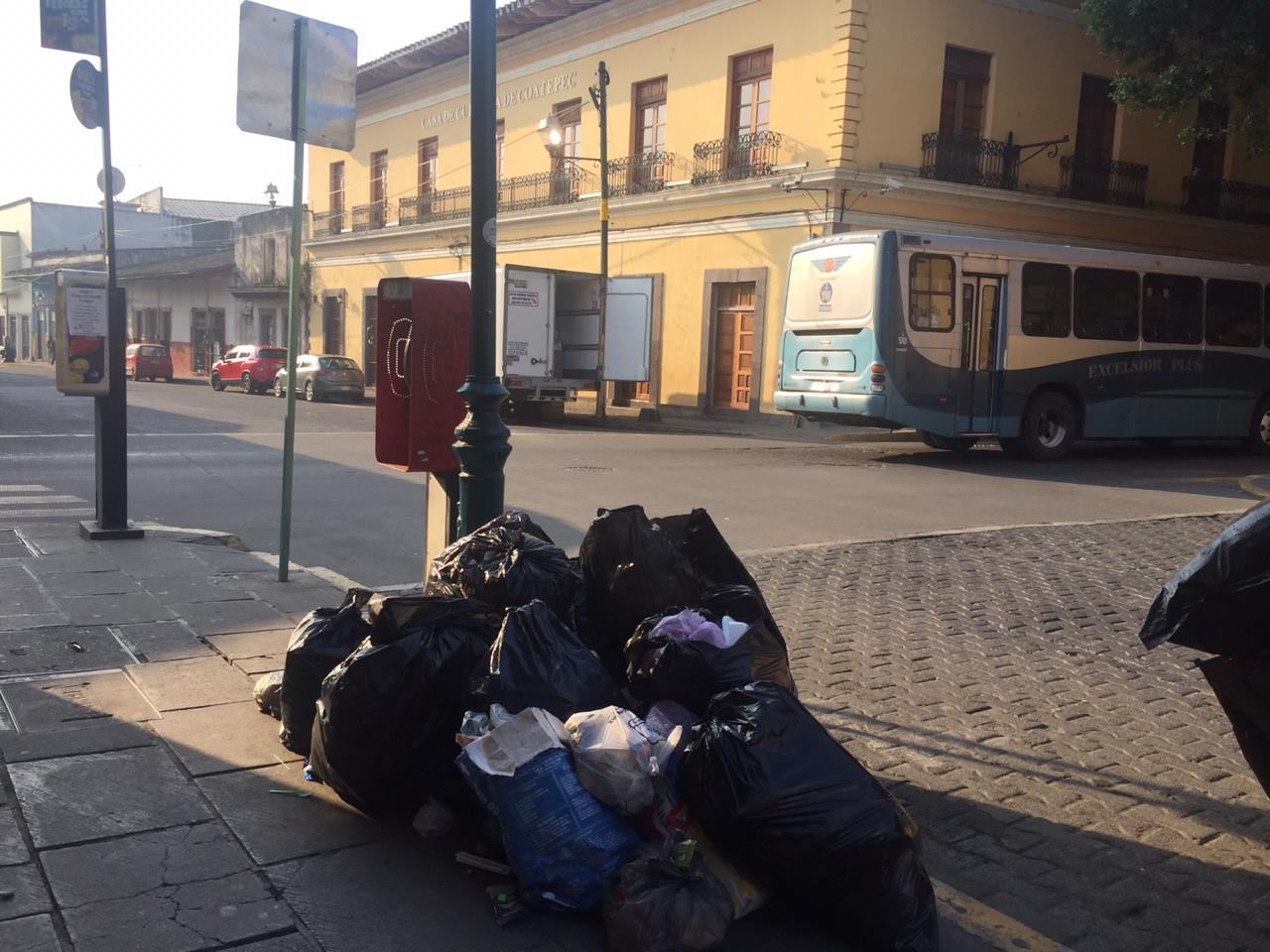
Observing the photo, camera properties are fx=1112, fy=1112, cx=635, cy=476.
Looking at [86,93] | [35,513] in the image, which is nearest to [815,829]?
[86,93]

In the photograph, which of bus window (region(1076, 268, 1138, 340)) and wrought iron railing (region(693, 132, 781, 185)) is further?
wrought iron railing (region(693, 132, 781, 185))

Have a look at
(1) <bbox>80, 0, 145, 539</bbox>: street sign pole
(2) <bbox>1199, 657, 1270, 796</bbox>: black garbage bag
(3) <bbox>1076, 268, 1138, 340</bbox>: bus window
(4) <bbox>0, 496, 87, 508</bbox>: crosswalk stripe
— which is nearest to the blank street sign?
(1) <bbox>80, 0, 145, 539</bbox>: street sign pole

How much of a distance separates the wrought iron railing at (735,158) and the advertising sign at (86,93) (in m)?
17.8

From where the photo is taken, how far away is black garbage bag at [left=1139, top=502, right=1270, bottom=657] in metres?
2.95

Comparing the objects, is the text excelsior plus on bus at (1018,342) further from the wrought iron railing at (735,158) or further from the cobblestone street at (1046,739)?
the cobblestone street at (1046,739)

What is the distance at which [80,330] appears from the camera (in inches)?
271

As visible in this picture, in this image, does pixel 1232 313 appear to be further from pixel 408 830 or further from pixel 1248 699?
pixel 408 830

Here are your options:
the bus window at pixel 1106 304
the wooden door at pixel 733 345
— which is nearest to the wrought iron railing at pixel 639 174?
the wooden door at pixel 733 345

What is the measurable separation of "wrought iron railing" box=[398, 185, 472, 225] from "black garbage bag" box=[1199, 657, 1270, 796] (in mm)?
30750

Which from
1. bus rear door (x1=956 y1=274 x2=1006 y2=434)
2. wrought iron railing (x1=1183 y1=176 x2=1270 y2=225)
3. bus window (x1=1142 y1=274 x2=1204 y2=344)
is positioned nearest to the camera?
bus rear door (x1=956 y1=274 x2=1006 y2=434)

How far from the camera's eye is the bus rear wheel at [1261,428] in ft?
60.5

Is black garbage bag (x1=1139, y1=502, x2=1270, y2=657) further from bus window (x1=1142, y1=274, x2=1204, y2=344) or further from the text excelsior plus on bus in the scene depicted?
bus window (x1=1142, y1=274, x2=1204, y2=344)

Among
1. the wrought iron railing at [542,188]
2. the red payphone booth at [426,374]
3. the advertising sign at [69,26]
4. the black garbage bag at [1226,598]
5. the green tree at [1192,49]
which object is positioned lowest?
the black garbage bag at [1226,598]

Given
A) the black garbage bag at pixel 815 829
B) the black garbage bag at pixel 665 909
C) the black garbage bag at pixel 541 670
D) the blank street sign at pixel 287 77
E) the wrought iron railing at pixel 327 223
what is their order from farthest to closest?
the wrought iron railing at pixel 327 223 < the blank street sign at pixel 287 77 < the black garbage bag at pixel 541 670 < the black garbage bag at pixel 815 829 < the black garbage bag at pixel 665 909
